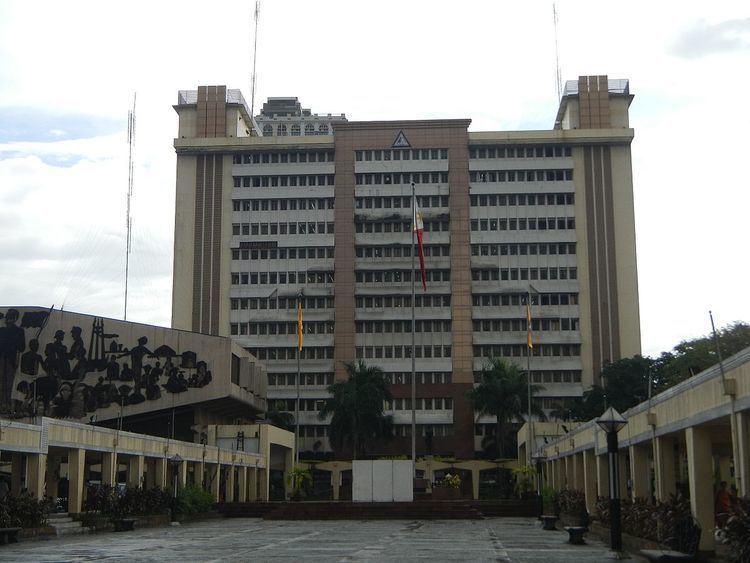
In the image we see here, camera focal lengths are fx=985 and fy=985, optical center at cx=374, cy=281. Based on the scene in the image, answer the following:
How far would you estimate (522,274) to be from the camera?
101812 millimetres

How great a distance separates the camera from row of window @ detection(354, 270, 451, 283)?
4040 inches

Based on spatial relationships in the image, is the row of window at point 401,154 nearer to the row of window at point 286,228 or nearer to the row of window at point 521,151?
the row of window at point 521,151

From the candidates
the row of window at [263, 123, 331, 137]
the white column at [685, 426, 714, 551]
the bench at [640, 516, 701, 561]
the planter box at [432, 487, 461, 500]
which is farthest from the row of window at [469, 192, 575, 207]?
the bench at [640, 516, 701, 561]

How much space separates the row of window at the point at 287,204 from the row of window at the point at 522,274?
17.3m

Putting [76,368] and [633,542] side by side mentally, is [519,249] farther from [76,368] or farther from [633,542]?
[633,542]

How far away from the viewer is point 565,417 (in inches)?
3757

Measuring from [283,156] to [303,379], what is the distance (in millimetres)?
23860

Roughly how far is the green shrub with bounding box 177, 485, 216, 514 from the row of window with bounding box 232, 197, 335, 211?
5593cm

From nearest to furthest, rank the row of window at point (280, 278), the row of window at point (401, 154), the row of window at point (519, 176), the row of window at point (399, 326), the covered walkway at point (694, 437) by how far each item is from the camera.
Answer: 1. the covered walkway at point (694, 437)
2. the row of window at point (399, 326)
3. the row of window at point (519, 176)
4. the row of window at point (280, 278)
5. the row of window at point (401, 154)

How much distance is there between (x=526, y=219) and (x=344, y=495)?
38.7 m

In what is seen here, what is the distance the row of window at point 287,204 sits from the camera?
105 meters

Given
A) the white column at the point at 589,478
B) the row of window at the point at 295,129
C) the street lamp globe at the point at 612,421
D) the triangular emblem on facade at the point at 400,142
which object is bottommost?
the white column at the point at 589,478

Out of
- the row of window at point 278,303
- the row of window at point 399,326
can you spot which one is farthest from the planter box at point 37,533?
the row of window at point 278,303

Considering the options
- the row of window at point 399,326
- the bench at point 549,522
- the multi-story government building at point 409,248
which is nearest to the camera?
the bench at point 549,522
